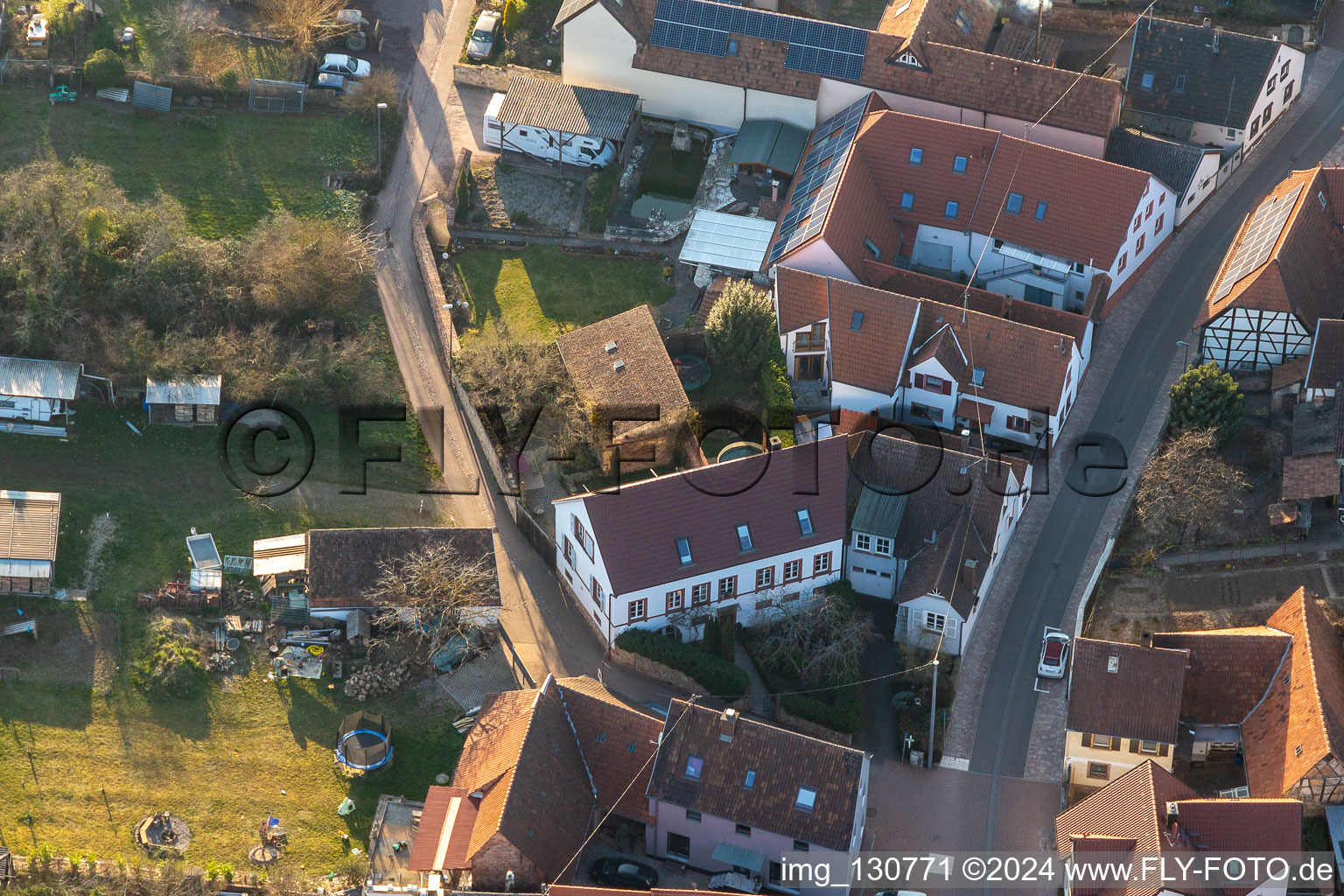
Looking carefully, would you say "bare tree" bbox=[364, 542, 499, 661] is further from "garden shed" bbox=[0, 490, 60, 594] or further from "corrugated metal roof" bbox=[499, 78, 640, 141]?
"corrugated metal roof" bbox=[499, 78, 640, 141]

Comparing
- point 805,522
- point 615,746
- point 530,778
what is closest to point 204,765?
point 530,778

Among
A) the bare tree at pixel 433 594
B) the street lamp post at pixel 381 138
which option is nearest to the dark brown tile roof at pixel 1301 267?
the bare tree at pixel 433 594

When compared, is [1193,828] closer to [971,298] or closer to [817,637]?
[817,637]

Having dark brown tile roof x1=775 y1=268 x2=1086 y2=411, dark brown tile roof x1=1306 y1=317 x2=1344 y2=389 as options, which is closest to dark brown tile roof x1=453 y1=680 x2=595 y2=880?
dark brown tile roof x1=775 y1=268 x2=1086 y2=411

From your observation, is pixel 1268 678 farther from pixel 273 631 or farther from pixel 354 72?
pixel 354 72

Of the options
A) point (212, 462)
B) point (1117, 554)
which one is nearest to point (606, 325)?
point (212, 462)

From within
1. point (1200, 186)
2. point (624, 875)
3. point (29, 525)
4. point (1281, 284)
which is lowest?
point (624, 875)
